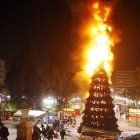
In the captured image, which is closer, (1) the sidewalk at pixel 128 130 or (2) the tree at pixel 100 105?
(2) the tree at pixel 100 105

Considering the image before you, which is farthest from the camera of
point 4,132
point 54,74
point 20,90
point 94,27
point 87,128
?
point 54,74

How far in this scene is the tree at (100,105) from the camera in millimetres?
36875

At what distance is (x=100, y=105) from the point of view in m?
37.1

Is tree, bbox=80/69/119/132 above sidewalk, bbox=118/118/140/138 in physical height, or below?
above

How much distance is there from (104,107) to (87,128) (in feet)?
8.71

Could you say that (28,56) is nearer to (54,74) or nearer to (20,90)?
(20,90)

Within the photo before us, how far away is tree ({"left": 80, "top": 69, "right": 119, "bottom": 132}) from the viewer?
36875mm

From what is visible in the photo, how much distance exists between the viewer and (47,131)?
28469mm

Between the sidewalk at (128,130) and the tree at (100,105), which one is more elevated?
the tree at (100,105)

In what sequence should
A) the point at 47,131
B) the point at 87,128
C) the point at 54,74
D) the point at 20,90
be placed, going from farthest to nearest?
the point at 54,74 → the point at 20,90 → the point at 87,128 → the point at 47,131

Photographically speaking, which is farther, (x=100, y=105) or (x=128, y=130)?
(x=128, y=130)

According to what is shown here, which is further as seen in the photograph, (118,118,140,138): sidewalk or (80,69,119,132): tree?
(118,118,140,138): sidewalk

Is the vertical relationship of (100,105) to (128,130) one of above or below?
above

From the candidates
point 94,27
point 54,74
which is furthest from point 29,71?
point 94,27
